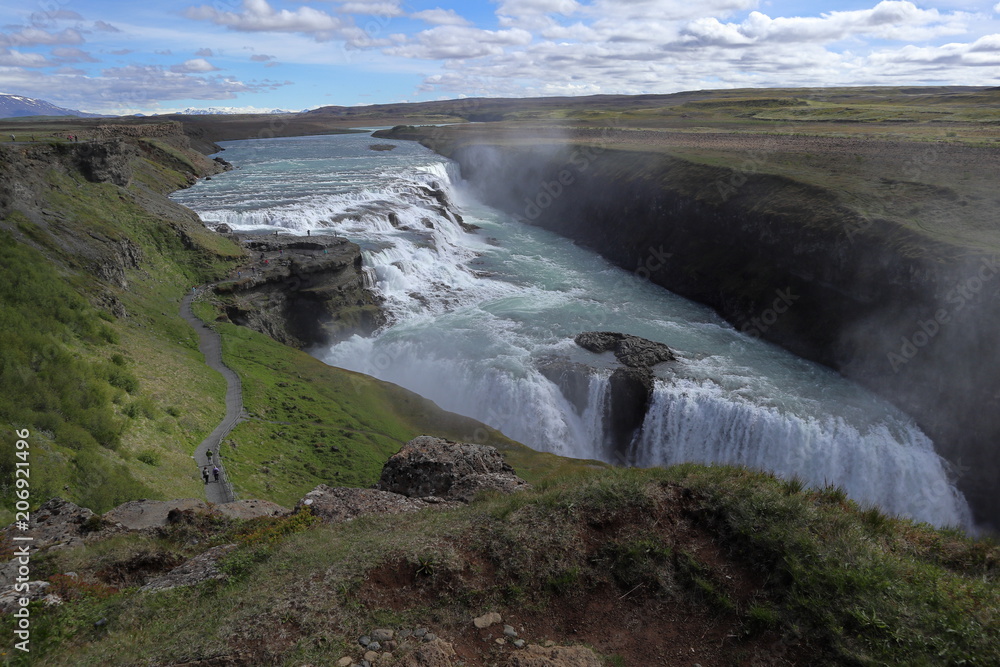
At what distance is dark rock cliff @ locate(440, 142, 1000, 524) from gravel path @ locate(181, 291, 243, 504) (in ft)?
99.2

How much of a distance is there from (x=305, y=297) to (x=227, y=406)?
14.3 metres

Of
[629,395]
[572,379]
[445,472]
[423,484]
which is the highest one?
[445,472]

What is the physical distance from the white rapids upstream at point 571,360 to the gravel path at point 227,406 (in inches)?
302

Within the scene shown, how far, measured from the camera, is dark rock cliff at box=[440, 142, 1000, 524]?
26219mm

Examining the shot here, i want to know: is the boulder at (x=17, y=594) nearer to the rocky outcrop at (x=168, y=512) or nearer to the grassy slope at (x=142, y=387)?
the rocky outcrop at (x=168, y=512)

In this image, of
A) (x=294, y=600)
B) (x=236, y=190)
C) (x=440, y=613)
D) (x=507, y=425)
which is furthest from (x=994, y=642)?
(x=236, y=190)

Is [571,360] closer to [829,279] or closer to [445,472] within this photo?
[445,472]

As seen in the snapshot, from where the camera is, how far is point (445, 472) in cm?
1441

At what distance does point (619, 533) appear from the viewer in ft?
27.9

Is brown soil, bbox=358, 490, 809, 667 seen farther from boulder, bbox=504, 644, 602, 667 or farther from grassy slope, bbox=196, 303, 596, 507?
grassy slope, bbox=196, 303, 596, 507

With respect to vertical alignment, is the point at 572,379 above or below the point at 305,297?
below

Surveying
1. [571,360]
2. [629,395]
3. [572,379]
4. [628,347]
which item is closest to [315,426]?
[572,379]

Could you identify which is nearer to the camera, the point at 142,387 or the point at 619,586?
the point at 619,586

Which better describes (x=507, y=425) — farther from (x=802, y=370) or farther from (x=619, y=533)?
(x=619, y=533)
